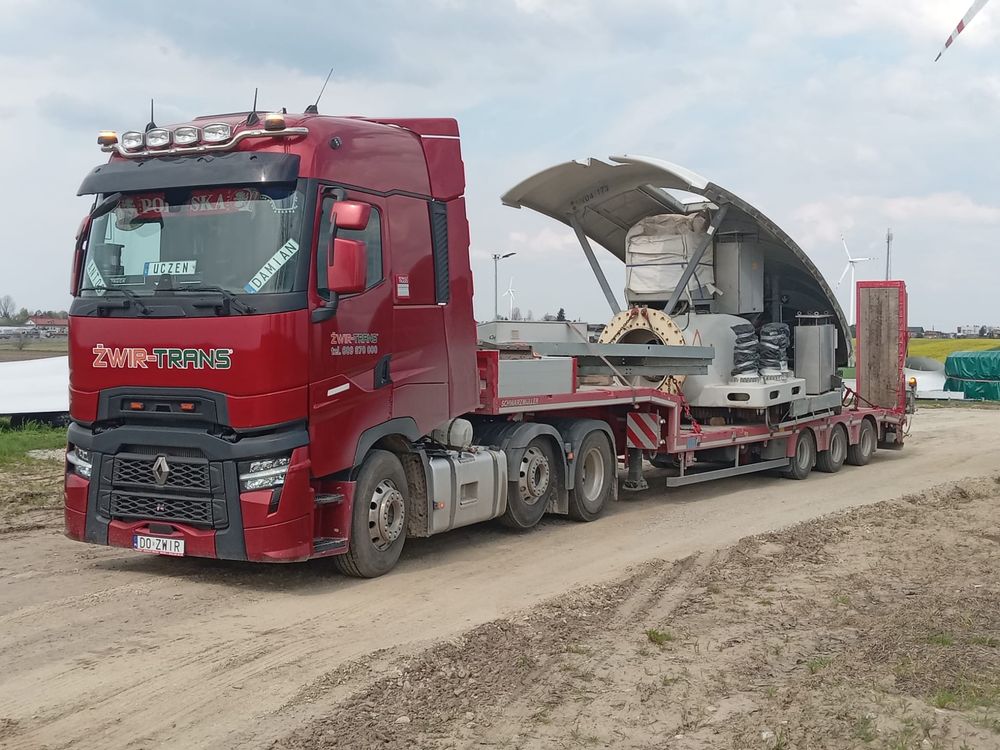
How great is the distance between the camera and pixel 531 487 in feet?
34.7

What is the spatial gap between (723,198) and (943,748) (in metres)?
9.68

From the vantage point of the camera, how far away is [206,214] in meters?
7.75

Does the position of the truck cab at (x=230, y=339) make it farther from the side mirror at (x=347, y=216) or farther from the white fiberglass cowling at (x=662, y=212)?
the white fiberglass cowling at (x=662, y=212)

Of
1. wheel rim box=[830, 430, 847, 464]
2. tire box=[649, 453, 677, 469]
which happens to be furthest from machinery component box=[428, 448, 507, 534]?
wheel rim box=[830, 430, 847, 464]

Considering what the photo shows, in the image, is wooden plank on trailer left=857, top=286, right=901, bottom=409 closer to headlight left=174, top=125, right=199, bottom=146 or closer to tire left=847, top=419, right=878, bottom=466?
tire left=847, top=419, right=878, bottom=466

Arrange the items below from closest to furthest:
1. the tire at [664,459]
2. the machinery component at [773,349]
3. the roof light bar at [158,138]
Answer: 1. the roof light bar at [158,138]
2. the tire at [664,459]
3. the machinery component at [773,349]

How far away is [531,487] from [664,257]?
578cm

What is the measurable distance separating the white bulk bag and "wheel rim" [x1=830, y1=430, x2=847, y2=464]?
349 centimetres

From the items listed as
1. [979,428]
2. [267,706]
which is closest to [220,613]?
[267,706]

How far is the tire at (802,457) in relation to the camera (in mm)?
15430

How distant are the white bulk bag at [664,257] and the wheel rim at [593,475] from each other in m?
4.35

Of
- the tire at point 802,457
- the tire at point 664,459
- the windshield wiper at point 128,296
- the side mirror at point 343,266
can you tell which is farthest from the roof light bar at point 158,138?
the tire at point 802,457

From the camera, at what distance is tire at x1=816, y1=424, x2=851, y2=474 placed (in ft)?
53.8

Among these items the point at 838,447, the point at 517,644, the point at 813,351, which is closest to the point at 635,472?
the point at 813,351
